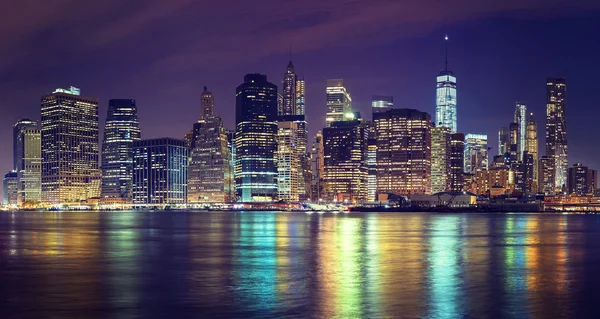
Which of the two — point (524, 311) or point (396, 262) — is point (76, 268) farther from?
point (524, 311)

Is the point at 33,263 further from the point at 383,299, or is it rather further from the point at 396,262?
the point at 383,299

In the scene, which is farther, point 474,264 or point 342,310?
point 474,264

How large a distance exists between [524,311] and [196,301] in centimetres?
1765

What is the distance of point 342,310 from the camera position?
36.3 metres

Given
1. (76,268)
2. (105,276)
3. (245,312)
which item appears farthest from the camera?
(76,268)

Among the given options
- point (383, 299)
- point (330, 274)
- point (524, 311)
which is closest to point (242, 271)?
point (330, 274)

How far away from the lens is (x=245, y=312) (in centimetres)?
3584

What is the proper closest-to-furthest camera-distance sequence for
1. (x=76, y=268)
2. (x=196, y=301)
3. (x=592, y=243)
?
(x=196, y=301) < (x=76, y=268) < (x=592, y=243)

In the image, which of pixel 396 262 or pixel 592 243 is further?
pixel 592 243

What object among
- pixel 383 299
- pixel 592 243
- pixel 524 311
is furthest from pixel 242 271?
pixel 592 243

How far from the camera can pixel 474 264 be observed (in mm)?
59531

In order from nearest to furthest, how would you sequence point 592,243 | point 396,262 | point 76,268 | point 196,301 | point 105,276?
point 196,301 → point 105,276 → point 76,268 → point 396,262 → point 592,243

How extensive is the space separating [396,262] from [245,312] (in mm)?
26737

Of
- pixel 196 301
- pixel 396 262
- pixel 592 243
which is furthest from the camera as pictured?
pixel 592 243
